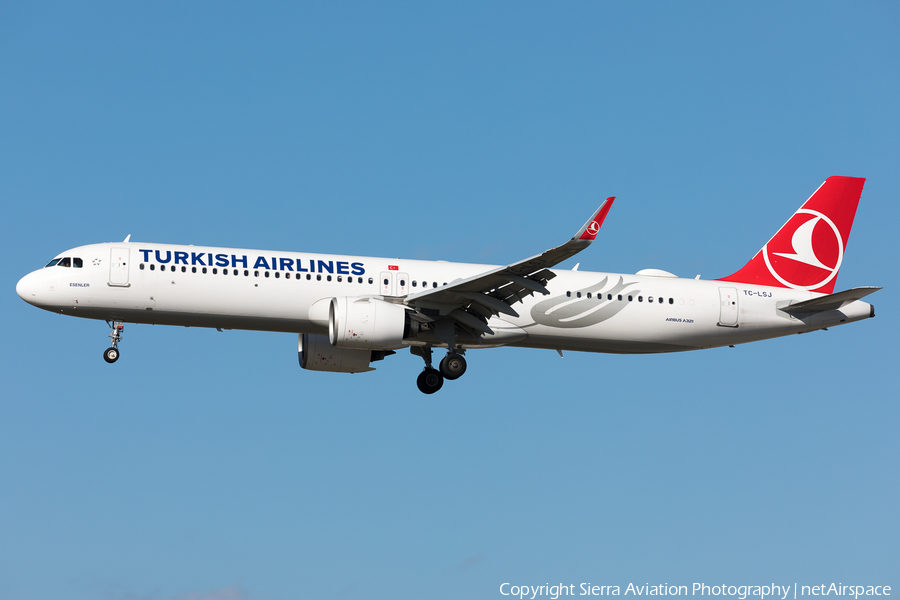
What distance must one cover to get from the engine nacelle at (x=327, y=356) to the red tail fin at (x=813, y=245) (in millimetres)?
12899

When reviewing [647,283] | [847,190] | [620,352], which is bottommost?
[620,352]

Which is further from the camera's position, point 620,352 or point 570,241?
point 620,352

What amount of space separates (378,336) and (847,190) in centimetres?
1885

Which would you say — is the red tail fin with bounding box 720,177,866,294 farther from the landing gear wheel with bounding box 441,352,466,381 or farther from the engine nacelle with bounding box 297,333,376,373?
the engine nacelle with bounding box 297,333,376,373

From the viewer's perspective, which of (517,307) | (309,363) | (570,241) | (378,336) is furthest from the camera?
(309,363)

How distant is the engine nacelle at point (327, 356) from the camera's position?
116 feet

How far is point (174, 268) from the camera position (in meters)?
31.0

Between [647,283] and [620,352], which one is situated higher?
[647,283]

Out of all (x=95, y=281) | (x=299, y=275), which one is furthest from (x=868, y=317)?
(x=95, y=281)

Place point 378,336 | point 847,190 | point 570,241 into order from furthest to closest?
point 847,190
point 378,336
point 570,241

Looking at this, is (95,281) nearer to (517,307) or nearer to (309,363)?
(309,363)

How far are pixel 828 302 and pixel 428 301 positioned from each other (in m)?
13.4

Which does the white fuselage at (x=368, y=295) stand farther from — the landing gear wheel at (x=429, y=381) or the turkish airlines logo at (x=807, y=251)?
the landing gear wheel at (x=429, y=381)

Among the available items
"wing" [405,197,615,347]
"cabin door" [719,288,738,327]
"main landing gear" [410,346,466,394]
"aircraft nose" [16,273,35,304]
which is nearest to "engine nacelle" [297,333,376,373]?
"main landing gear" [410,346,466,394]
